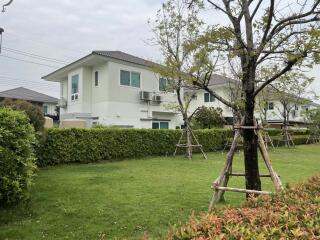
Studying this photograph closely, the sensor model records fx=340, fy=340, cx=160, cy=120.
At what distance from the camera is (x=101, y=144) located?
558 inches

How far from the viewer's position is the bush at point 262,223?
229 cm

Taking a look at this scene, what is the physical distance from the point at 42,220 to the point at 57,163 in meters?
7.34

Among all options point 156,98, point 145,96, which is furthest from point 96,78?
point 156,98

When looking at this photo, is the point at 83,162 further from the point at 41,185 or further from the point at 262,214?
the point at 262,214

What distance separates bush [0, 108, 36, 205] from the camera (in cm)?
543

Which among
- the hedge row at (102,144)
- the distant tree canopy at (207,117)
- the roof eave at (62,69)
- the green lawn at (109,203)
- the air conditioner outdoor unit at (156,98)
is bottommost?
the green lawn at (109,203)

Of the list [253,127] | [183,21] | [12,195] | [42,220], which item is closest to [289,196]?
[253,127]

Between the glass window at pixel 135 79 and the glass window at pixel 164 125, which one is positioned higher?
the glass window at pixel 135 79

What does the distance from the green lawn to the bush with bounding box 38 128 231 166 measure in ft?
6.01

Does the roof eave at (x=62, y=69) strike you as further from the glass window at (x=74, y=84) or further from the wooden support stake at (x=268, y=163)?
the wooden support stake at (x=268, y=163)

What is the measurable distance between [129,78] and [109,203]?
53.9ft

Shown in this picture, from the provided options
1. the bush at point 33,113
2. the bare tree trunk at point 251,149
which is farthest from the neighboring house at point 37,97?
the bare tree trunk at point 251,149

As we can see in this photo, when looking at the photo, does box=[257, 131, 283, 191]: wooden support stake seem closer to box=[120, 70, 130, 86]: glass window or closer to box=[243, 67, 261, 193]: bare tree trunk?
box=[243, 67, 261, 193]: bare tree trunk

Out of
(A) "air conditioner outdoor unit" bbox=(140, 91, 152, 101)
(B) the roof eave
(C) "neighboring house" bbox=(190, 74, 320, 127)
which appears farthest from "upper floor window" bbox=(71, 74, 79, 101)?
(C) "neighboring house" bbox=(190, 74, 320, 127)
